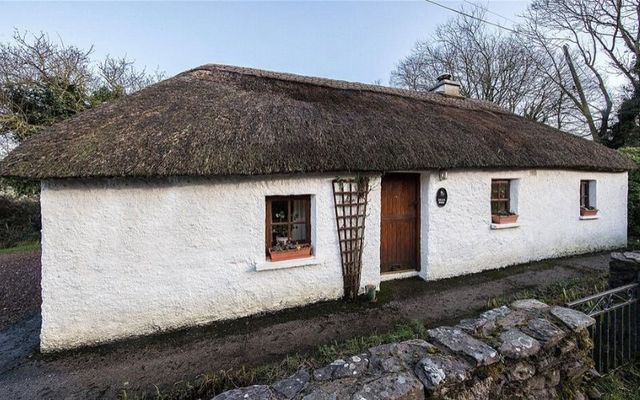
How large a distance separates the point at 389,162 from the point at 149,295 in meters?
4.32

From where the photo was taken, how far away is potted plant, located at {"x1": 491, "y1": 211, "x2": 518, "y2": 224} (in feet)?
21.8

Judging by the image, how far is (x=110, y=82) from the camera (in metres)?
13.7

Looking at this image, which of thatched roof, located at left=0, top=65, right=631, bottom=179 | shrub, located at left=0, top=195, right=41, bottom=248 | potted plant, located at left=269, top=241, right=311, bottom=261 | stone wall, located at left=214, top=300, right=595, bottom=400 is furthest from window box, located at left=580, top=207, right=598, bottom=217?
Answer: shrub, located at left=0, top=195, right=41, bottom=248

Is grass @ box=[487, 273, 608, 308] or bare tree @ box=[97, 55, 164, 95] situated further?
bare tree @ box=[97, 55, 164, 95]

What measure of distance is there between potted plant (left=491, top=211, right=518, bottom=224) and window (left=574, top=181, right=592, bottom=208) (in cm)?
331

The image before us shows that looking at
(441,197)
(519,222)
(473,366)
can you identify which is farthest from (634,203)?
(473,366)

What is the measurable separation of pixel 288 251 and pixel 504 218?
5.07 m

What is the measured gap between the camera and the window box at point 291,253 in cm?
474

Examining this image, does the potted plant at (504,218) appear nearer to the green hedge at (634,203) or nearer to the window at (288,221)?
the window at (288,221)

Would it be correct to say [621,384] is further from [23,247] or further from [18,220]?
[18,220]

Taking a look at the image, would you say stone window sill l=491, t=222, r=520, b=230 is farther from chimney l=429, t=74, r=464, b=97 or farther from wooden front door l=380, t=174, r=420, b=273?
chimney l=429, t=74, r=464, b=97

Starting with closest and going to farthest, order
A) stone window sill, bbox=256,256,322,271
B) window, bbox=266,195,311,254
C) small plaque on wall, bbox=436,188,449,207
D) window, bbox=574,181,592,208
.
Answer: stone window sill, bbox=256,256,322,271 < window, bbox=266,195,311,254 < small plaque on wall, bbox=436,188,449,207 < window, bbox=574,181,592,208

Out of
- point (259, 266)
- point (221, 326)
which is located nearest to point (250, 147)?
point (259, 266)

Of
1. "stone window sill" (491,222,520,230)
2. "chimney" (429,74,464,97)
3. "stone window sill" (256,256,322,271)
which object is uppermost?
"chimney" (429,74,464,97)
